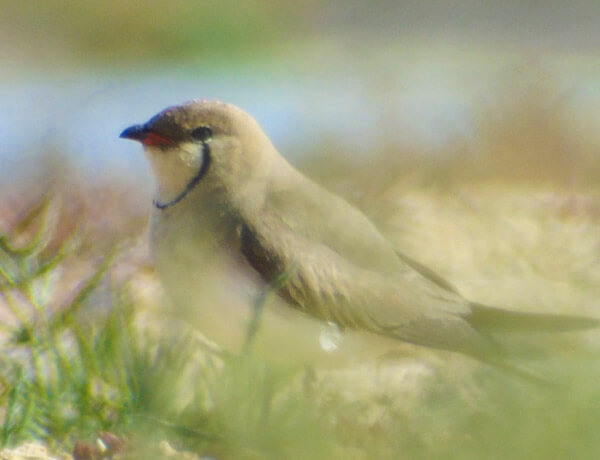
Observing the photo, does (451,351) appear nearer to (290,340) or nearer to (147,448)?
(290,340)

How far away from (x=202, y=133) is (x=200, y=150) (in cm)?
3

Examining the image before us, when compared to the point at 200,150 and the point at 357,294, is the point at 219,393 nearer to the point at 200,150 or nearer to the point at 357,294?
the point at 357,294

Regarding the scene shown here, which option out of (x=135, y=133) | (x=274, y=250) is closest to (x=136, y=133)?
(x=135, y=133)

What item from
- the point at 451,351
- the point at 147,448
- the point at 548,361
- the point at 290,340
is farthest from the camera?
the point at 451,351

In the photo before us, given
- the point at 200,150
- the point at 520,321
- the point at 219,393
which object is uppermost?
the point at 200,150

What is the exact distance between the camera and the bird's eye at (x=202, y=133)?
1.75 meters

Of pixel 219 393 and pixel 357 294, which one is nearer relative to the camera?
pixel 219 393

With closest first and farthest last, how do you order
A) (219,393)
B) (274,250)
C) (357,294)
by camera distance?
(219,393) < (274,250) < (357,294)

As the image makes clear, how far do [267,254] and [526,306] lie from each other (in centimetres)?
A: 55

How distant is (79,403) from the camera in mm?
937

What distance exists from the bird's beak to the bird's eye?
95 millimetres

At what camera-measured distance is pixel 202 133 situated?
1758 mm

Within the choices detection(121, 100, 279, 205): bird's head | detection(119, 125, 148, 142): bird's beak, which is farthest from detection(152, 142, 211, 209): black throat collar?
detection(119, 125, 148, 142): bird's beak

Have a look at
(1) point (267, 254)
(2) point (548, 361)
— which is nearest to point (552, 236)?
(1) point (267, 254)
